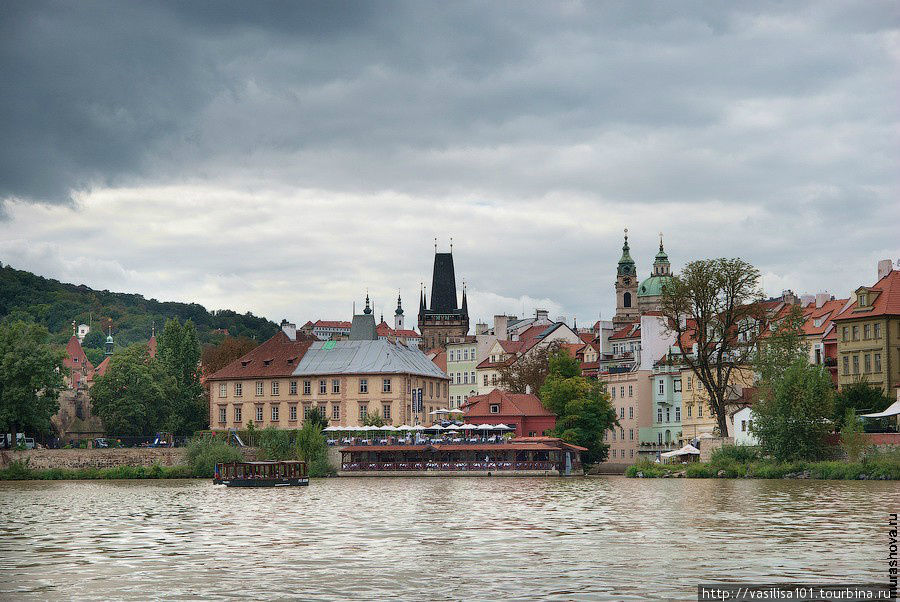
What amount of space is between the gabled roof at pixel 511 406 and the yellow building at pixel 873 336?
81.4 ft

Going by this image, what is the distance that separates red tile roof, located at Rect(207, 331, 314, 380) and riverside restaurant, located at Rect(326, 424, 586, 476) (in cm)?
2058

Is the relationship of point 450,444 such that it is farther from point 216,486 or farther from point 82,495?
point 82,495

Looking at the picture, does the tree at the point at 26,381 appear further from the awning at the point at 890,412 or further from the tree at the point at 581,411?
the awning at the point at 890,412

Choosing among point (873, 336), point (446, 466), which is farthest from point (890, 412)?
point (446, 466)

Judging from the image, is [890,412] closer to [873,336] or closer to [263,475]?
[873,336]

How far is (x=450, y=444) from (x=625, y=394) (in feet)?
89.3

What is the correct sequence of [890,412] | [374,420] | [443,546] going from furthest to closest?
[374,420], [890,412], [443,546]

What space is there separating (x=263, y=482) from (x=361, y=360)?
40113mm

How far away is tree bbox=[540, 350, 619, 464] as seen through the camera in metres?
98.6

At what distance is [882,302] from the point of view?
3420 inches

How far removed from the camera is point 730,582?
72.1 ft

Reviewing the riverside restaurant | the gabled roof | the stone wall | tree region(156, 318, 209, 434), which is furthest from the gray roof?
the stone wall

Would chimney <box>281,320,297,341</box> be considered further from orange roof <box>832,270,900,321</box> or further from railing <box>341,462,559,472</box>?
orange roof <box>832,270,900,321</box>

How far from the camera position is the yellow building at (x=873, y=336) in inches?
3349
